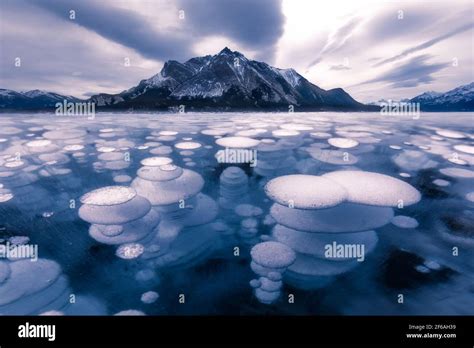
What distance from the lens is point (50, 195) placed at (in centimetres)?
431

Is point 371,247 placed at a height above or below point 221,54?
below

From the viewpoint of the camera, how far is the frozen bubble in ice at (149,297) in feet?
7.99

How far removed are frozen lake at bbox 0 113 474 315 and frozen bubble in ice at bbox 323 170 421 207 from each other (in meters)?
0.03

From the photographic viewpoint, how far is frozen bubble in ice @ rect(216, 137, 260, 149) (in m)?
6.86

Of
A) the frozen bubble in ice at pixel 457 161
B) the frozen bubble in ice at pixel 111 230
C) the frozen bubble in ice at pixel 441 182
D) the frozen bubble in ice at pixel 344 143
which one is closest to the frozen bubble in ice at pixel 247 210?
the frozen bubble in ice at pixel 111 230

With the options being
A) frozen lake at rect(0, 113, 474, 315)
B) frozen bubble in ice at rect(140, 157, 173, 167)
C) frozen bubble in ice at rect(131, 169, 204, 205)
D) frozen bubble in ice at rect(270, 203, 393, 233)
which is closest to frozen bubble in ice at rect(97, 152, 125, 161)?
frozen lake at rect(0, 113, 474, 315)

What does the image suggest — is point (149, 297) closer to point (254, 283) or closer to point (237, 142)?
point (254, 283)

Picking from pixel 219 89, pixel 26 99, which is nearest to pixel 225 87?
pixel 219 89

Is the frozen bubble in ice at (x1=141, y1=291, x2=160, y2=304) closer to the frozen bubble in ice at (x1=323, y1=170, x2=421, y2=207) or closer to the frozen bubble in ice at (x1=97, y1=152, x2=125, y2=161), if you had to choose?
the frozen bubble in ice at (x1=323, y1=170, x2=421, y2=207)

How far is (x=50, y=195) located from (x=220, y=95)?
111493mm

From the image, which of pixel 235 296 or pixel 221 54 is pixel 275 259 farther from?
pixel 221 54

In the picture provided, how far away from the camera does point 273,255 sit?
2.85m

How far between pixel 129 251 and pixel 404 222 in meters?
3.64

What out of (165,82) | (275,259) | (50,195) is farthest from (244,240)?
(165,82)
